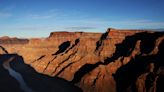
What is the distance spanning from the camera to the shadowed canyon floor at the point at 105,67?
7506 cm

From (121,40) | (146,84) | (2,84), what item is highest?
(121,40)

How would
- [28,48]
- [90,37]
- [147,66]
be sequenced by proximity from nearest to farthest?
[147,66] → [90,37] → [28,48]

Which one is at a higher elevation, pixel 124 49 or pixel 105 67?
pixel 124 49

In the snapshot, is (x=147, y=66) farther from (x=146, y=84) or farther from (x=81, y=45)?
(x=81, y=45)

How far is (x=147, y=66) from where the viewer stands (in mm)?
76125

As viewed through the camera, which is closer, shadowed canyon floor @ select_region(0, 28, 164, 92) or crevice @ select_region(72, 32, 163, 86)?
shadowed canyon floor @ select_region(0, 28, 164, 92)

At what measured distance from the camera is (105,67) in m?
89.2

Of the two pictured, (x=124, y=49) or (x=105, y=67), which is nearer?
(x=105, y=67)

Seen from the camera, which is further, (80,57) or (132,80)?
(80,57)

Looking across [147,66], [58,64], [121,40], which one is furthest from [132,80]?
[58,64]

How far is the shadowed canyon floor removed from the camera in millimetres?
75062

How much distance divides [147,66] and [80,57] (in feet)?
133

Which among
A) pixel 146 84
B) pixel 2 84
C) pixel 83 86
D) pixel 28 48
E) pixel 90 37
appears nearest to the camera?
pixel 146 84

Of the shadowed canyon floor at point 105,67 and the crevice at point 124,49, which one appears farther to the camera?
the crevice at point 124,49
